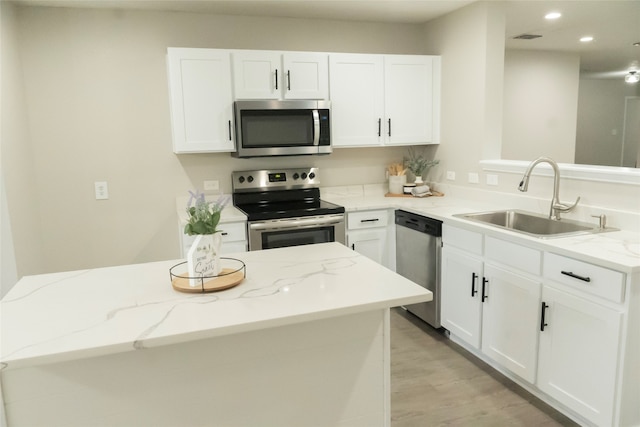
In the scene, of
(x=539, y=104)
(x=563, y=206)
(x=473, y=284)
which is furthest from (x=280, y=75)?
(x=539, y=104)

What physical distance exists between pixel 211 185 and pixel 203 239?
2214mm

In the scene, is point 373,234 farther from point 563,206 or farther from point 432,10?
point 432,10

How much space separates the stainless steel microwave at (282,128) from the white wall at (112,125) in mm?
433

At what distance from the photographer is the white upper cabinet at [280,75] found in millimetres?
3398

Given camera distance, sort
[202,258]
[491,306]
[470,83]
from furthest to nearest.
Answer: [470,83], [491,306], [202,258]

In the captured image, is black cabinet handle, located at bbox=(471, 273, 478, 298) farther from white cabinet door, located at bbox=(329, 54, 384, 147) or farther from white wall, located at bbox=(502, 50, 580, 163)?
white wall, located at bbox=(502, 50, 580, 163)

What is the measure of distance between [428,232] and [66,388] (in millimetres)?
2427

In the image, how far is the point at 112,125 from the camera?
11.5 ft

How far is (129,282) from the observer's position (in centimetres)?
177

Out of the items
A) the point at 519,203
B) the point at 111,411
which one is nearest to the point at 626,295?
the point at 519,203

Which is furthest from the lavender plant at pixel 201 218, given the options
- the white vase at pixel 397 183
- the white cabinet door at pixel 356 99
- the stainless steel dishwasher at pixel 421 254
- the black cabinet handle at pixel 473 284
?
the white vase at pixel 397 183

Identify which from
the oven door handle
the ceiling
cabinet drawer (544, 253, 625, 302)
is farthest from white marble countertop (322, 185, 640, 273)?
the ceiling

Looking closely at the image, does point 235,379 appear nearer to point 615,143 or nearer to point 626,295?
point 626,295

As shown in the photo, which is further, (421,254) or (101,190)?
(101,190)
